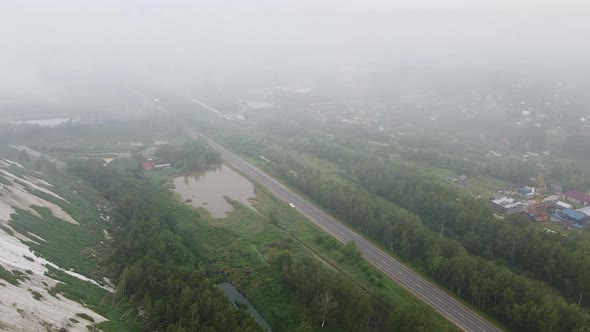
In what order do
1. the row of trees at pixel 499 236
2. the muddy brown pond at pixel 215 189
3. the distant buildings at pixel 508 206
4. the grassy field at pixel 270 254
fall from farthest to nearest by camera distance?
the muddy brown pond at pixel 215 189 < the distant buildings at pixel 508 206 < the row of trees at pixel 499 236 < the grassy field at pixel 270 254

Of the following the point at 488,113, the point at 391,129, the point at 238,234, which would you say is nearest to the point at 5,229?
the point at 238,234

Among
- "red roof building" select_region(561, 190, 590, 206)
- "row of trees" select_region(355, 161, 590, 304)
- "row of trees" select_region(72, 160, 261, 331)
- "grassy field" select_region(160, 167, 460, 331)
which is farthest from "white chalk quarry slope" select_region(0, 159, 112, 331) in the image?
"red roof building" select_region(561, 190, 590, 206)

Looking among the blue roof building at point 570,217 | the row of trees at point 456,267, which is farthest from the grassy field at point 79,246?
the blue roof building at point 570,217

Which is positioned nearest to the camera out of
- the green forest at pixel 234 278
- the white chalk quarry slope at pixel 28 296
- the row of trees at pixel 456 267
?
the white chalk quarry slope at pixel 28 296

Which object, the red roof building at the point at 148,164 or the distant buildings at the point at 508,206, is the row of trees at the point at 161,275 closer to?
the red roof building at the point at 148,164

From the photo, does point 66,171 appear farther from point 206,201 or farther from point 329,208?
point 329,208

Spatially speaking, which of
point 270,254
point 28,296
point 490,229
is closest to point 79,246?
point 28,296
